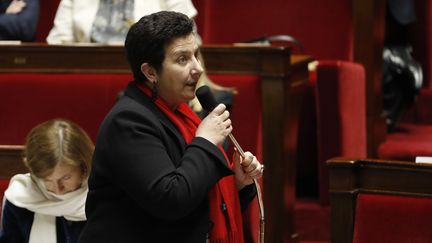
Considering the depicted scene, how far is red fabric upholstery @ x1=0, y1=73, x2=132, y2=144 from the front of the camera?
158 cm

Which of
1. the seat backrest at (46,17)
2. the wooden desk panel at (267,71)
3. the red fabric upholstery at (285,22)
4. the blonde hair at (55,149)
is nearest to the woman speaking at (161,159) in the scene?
the blonde hair at (55,149)

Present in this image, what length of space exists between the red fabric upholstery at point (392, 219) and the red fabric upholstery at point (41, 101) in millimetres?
659

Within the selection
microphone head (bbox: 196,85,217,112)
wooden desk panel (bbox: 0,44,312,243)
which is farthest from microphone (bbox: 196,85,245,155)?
wooden desk panel (bbox: 0,44,312,243)

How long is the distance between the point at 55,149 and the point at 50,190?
5cm

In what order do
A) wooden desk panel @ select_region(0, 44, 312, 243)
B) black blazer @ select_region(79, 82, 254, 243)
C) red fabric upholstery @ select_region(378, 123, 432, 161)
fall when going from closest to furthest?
black blazer @ select_region(79, 82, 254, 243) → wooden desk panel @ select_region(0, 44, 312, 243) → red fabric upholstery @ select_region(378, 123, 432, 161)

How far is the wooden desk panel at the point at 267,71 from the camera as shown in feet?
4.94

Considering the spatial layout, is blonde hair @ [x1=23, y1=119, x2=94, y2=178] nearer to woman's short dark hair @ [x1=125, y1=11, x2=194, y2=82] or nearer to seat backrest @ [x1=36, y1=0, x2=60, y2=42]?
woman's short dark hair @ [x1=125, y1=11, x2=194, y2=82]

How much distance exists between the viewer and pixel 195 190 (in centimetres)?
76

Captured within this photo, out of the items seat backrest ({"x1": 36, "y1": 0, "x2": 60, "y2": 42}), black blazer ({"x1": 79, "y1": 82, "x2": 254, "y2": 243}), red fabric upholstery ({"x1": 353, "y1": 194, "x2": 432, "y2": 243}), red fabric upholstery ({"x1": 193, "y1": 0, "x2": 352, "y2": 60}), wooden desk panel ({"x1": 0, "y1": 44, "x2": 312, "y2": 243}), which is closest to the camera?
black blazer ({"x1": 79, "y1": 82, "x2": 254, "y2": 243})

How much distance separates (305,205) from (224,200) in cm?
98

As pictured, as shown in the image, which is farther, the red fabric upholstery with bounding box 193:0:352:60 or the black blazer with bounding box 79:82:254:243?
the red fabric upholstery with bounding box 193:0:352:60

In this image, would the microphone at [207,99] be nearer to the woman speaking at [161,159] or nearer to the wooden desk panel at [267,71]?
the woman speaking at [161,159]

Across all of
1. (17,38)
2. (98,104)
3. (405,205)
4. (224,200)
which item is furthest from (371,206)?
(17,38)

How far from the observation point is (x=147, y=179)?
756 mm
